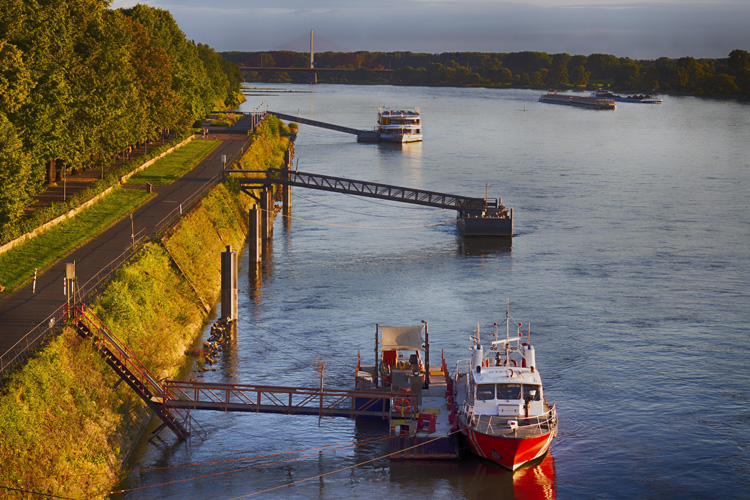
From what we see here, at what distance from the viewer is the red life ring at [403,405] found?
41094 millimetres

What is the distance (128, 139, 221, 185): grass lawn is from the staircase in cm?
4721

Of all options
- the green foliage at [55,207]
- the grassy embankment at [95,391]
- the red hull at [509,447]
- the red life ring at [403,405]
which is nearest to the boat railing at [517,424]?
the red hull at [509,447]

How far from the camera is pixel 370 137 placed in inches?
7323

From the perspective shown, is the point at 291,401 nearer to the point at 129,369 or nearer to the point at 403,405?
the point at 403,405

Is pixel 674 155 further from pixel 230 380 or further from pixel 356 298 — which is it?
pixel 230 380

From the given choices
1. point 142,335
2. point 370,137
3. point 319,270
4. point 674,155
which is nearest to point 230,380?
point 142,335

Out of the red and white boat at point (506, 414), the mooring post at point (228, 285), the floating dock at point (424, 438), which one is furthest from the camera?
the mooring post at point (228, 285)

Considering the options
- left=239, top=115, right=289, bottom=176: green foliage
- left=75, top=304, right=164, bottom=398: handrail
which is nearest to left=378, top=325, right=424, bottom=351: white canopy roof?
left=75, top=304, right=164, bottom=398: handrail

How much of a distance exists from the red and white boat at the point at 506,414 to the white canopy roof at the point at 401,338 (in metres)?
3.41

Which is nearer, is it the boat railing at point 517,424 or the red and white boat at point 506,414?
the red and white boat at point 506,414

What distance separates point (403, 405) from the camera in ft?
135

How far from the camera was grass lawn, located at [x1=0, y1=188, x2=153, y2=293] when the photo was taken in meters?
51.1

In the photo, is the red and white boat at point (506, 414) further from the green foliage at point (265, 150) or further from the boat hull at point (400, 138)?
the boat hull at point (400, 138)

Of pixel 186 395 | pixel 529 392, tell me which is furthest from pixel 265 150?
pixel 529 392
